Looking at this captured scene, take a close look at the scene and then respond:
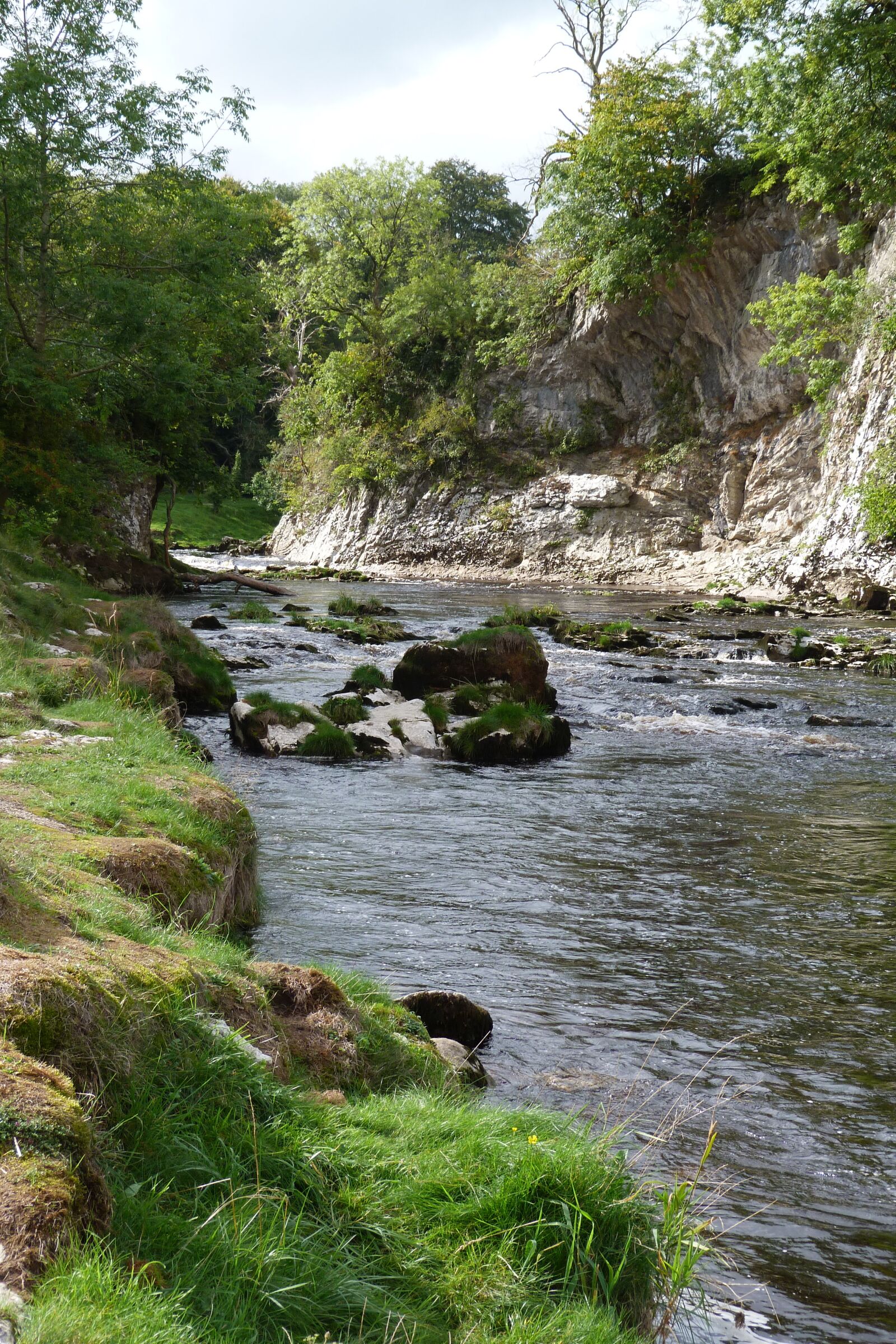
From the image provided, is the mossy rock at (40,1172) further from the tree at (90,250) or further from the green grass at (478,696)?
the tree at (90,250)

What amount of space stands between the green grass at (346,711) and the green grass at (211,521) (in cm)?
4872

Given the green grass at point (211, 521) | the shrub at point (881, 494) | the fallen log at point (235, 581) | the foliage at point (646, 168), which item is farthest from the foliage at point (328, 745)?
the green grass at point (211, 521)

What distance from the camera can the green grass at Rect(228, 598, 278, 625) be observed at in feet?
85.9

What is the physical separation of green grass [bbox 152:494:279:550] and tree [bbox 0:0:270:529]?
135 ft

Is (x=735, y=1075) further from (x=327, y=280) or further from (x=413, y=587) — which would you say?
(x=327, y=280)

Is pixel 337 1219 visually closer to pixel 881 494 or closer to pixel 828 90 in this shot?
pixel 881 494

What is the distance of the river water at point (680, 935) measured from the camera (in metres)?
4.10

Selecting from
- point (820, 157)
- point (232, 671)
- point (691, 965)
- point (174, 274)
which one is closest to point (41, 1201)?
point (691, 965)

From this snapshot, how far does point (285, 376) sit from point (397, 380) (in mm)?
12378

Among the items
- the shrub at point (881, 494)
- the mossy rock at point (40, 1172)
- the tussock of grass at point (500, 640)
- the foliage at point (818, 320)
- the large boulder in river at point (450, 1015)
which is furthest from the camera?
the foliage at point (818, 320)

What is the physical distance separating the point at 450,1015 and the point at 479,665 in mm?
10621

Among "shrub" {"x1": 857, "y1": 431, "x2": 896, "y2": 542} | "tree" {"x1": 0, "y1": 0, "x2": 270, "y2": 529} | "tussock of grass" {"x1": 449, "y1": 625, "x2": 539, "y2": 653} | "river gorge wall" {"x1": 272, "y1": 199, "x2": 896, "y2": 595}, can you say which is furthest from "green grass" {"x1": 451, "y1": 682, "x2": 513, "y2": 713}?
"river gorge wall" {"x1": 272, "y1": 199, "x2": 896, "y2": 595}

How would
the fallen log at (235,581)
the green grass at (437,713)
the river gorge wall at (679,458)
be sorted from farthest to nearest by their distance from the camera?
the fallen log at (235,581)
the river gorge wall at (679,458)
the green grass at (437,713)

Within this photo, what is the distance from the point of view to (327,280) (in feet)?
182
